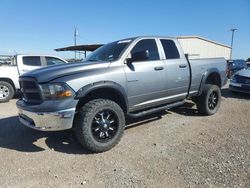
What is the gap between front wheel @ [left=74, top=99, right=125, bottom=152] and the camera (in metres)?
4.33

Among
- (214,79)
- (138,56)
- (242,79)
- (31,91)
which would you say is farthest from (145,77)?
(242,79)

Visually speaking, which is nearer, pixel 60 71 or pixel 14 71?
pixel 60 71

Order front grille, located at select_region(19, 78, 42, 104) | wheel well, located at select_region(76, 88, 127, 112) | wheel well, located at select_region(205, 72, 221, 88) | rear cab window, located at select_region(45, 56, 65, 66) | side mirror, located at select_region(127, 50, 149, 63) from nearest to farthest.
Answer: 1. front grille, located at select_region(19, 78, 42, 104)
2. wheel well, located at select_region(76, 88, 127, 112)
3. side mirror, located at select_region(127, 50, 149, 63)
4. wheel well, located at select_region(205, 72, 221, 88)
5. rear cab window, located at select_region(45, 56, 65, 66)

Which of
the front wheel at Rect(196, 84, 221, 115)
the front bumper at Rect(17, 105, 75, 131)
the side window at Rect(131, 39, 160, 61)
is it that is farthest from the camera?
the front wheel at Rect(196, 84, 221, 115)

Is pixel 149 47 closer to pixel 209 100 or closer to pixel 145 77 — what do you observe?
pixel 145 77

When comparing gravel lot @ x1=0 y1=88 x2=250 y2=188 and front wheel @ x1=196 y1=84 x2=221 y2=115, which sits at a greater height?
front wheel @ x1=196 y1=84 x2=221 y2=115

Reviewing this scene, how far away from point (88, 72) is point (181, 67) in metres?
2.51

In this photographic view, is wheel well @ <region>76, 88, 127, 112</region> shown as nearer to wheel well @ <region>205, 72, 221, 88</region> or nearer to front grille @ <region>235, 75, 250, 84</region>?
wheel well @ <region>205, 72, 221, 88</region>

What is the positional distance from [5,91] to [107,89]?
21.1 feet

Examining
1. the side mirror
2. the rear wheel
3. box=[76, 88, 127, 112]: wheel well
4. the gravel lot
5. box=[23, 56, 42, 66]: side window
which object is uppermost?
the side mirror

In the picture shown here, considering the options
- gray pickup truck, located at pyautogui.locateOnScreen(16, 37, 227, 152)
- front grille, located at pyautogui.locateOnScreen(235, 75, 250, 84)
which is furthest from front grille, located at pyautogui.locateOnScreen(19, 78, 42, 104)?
front grille, located at pyautogui.locateOnScreen(235, 75, 250, 84)

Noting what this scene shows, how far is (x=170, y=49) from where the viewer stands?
6.08 m

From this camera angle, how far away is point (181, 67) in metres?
6.05

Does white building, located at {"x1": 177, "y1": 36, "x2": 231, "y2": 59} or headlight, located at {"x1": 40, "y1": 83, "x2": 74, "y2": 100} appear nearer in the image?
headlight, located at {"x1": 40, "y1": 83, "x2": 74, "y2": 100}
